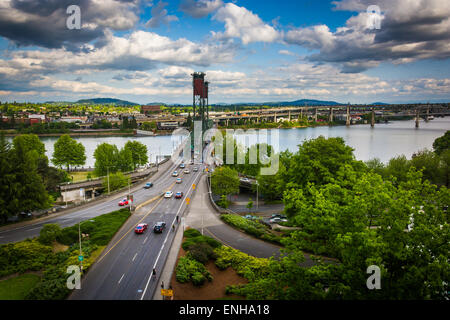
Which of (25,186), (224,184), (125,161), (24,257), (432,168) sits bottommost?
(24,257)

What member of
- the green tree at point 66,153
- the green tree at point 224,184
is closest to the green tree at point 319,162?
the green tree at point 224,184

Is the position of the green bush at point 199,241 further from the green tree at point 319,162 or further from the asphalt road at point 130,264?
the green tree at point 319,162

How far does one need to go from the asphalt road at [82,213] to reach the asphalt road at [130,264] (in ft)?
14.4

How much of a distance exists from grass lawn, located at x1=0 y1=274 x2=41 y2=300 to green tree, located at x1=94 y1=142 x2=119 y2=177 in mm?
35660

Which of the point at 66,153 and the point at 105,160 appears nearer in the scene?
the point at 105,160

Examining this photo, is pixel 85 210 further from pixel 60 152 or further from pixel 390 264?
pixel 60 152

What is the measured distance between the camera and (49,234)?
19828 mm

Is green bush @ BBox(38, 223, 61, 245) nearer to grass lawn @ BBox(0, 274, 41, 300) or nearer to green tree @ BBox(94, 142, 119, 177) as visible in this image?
grass lawn @ BBox(0, 274, 41, 300)

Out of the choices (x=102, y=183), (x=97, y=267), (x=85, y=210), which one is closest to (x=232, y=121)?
(x=102, y=183)

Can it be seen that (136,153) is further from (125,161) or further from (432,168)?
(432,168)

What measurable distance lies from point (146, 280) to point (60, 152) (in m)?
51.0

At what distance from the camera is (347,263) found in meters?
9.93

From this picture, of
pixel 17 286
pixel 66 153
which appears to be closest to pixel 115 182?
pixel 66 153

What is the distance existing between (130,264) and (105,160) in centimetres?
3894
